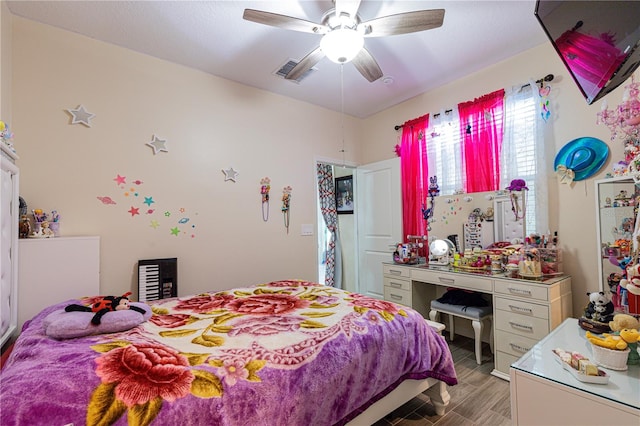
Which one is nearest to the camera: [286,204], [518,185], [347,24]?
[347,24]

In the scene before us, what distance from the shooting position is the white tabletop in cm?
102

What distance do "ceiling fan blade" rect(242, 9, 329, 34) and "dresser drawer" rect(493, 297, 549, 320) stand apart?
2.45 metres

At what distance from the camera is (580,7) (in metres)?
1.04

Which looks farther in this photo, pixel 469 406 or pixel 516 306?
pixel 516 306

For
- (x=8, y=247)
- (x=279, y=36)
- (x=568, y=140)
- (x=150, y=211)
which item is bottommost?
(x=8, y=247)

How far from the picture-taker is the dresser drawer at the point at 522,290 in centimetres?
207

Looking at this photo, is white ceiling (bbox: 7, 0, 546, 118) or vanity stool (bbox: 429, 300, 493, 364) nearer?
→ white ceiling (bbox: 7, 0, 546, 118)

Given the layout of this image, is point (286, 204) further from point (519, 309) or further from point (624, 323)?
point (624, 323)

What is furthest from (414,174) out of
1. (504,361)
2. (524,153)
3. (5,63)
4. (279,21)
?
(5,63)

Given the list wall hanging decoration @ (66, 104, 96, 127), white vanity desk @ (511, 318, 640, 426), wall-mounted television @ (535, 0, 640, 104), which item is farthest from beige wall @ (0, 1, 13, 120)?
white vanity desk @ (511, 318, 640, 426)

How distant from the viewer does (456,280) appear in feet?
8.46

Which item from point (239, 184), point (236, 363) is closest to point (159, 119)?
point (239, 184)

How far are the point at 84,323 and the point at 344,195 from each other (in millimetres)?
3849

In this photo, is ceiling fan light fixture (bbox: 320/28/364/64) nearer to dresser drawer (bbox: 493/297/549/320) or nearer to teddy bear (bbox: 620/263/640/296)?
teddy bear (bbox: 620/263/640/296)
